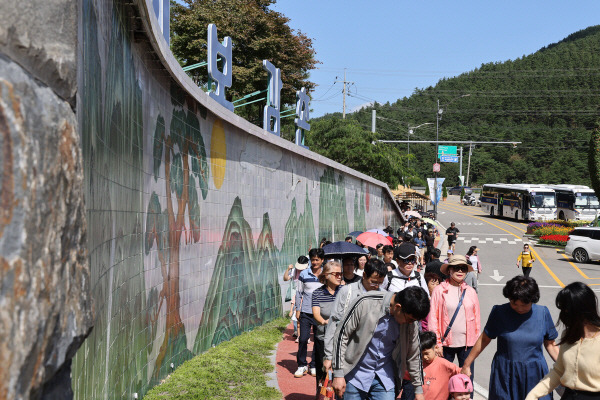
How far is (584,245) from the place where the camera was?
32406 millimetres

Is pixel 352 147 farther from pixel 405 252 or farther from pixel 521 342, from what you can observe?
pixel 521 342

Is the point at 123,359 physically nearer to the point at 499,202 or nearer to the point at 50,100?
the point at 50,100

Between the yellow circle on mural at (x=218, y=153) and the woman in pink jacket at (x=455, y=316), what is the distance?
4.67 metres

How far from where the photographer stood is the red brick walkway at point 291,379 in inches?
339

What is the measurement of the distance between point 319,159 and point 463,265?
12644 millimetres

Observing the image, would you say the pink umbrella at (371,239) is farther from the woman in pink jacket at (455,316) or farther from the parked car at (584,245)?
the parked car at (584,245)

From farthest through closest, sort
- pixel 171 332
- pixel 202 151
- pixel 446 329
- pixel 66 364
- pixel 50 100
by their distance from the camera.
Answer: pixel 202 151
pixel 171 332
pixel 446 329
pixel 66 364
pixel 50 100

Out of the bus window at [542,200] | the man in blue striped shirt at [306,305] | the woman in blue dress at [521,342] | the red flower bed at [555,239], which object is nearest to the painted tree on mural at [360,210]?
the red flower bed at [555,239]

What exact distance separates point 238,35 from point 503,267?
54.6ft

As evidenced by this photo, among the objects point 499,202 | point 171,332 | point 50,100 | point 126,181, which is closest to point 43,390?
point 50,100

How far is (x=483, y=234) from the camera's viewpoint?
47.6 m

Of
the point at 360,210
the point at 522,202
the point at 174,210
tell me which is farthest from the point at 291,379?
the point at 522,202

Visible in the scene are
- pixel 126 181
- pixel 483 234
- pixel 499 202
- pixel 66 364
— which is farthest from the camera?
pixel 499 202

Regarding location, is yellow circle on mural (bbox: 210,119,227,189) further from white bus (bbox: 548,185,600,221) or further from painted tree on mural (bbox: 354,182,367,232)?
white bus (bbox: 548,185,600,221)
